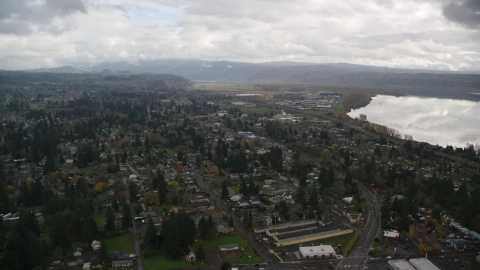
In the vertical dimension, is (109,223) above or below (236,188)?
above

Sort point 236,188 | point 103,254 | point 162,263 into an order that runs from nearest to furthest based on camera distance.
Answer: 1. point 103,254
2. point 162,263
3. point 236,188

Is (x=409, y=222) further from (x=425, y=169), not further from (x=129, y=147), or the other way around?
(x=129, y=147)

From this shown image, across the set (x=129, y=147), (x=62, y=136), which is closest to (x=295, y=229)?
(x=129, y=147)

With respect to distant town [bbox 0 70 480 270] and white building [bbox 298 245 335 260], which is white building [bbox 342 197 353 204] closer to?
distant town [bbox 0 70 480 270]

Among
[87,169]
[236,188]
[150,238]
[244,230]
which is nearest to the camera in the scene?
[150,238]

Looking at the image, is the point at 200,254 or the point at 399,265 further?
the point at 200,254

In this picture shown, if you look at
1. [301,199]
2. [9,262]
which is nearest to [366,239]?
[301,199]

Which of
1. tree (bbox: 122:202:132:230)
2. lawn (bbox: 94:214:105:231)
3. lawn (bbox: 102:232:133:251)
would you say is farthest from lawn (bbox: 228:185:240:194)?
lawn (bbox: 94:214:105:231)

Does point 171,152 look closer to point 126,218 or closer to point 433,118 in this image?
point 126,218
